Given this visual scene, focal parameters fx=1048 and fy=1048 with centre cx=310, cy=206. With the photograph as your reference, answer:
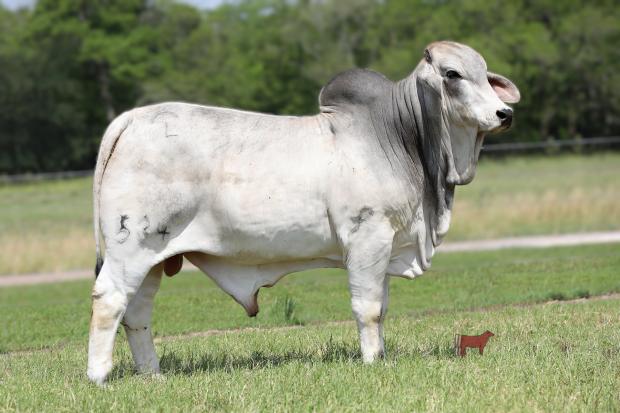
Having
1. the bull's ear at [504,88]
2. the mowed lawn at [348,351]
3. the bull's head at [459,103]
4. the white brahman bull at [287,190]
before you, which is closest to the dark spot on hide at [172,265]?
the white brahman bull at [287,190]

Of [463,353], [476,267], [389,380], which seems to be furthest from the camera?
[476,267]

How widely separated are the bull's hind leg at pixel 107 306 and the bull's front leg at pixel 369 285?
1568 millimetres

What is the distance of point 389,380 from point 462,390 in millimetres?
545

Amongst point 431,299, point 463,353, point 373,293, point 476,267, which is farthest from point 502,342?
point 476,267

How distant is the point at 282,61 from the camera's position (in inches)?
2579

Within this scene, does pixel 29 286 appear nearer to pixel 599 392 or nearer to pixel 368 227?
pixel 368 227

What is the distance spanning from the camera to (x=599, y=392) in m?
6.87

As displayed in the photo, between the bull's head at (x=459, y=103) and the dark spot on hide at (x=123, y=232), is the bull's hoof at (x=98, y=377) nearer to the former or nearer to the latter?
the dark spot on hide at (x=123, y=232)

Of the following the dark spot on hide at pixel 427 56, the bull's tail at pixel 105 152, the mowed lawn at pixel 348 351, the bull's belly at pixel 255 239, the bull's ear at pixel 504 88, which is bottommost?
the mowed lawn at pixel 348 351

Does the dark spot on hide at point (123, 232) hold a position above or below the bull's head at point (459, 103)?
below

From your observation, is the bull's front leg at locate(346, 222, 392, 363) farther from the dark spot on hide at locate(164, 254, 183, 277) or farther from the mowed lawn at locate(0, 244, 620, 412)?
the dark spot on hide at locate(164, 254, 183, 277)

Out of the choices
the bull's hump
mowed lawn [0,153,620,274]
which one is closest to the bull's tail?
the bull's hump

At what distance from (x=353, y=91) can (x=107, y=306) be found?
255 cm

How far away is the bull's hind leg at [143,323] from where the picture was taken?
8.24 m
